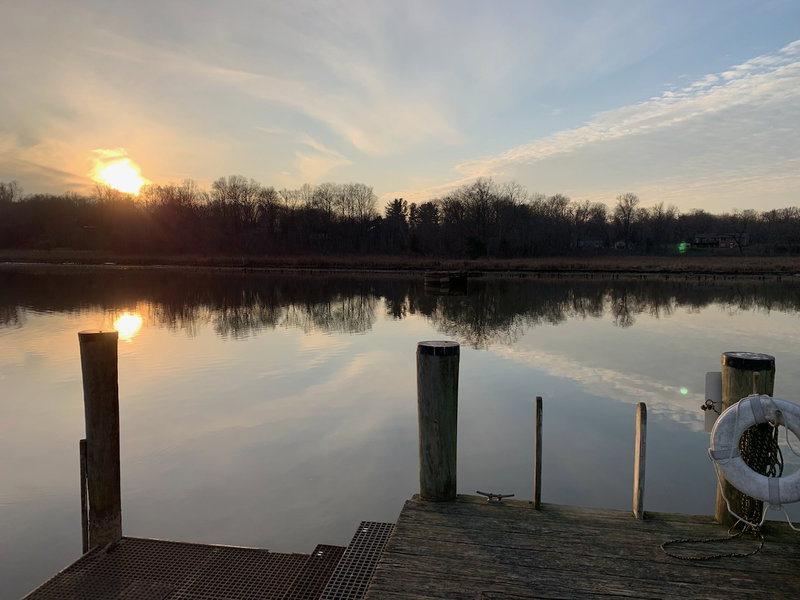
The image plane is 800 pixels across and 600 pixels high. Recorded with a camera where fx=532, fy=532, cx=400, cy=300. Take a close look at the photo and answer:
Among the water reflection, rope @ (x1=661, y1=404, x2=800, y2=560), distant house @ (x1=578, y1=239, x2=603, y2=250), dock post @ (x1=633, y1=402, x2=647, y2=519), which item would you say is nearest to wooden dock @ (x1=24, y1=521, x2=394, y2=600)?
dock post @ (x1=633, y1=402, x2=647, y2=519)

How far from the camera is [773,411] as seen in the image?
3625 millimetres

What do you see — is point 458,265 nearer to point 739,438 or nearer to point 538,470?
point 538,470

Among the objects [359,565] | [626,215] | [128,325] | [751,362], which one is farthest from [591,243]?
[359,565]

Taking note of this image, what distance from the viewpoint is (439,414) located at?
14.5 ft

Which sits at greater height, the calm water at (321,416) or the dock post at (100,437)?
the dock post at (100,437)

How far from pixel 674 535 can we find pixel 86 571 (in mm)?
4567

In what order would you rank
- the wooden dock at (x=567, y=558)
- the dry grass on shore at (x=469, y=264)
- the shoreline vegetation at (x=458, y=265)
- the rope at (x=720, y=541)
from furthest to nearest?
the dry grass on shore at (x=469, y=264)
the shoreline vegetation at (x=458, y=265)
the rope at (x=720, y=541)
the wooden dock at (x=567, y=558)

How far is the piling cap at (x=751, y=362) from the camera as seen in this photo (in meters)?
3.94

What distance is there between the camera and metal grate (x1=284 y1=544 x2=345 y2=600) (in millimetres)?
3893

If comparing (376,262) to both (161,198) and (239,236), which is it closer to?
(239,236)

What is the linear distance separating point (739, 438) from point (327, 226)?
9226cm

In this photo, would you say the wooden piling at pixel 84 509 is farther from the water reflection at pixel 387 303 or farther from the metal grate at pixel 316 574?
the water reflection at pixel 387 303

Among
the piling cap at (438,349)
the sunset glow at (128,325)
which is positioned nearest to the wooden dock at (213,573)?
the piling cap at (438,349)

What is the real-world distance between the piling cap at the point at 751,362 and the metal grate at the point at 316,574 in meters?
3.43
